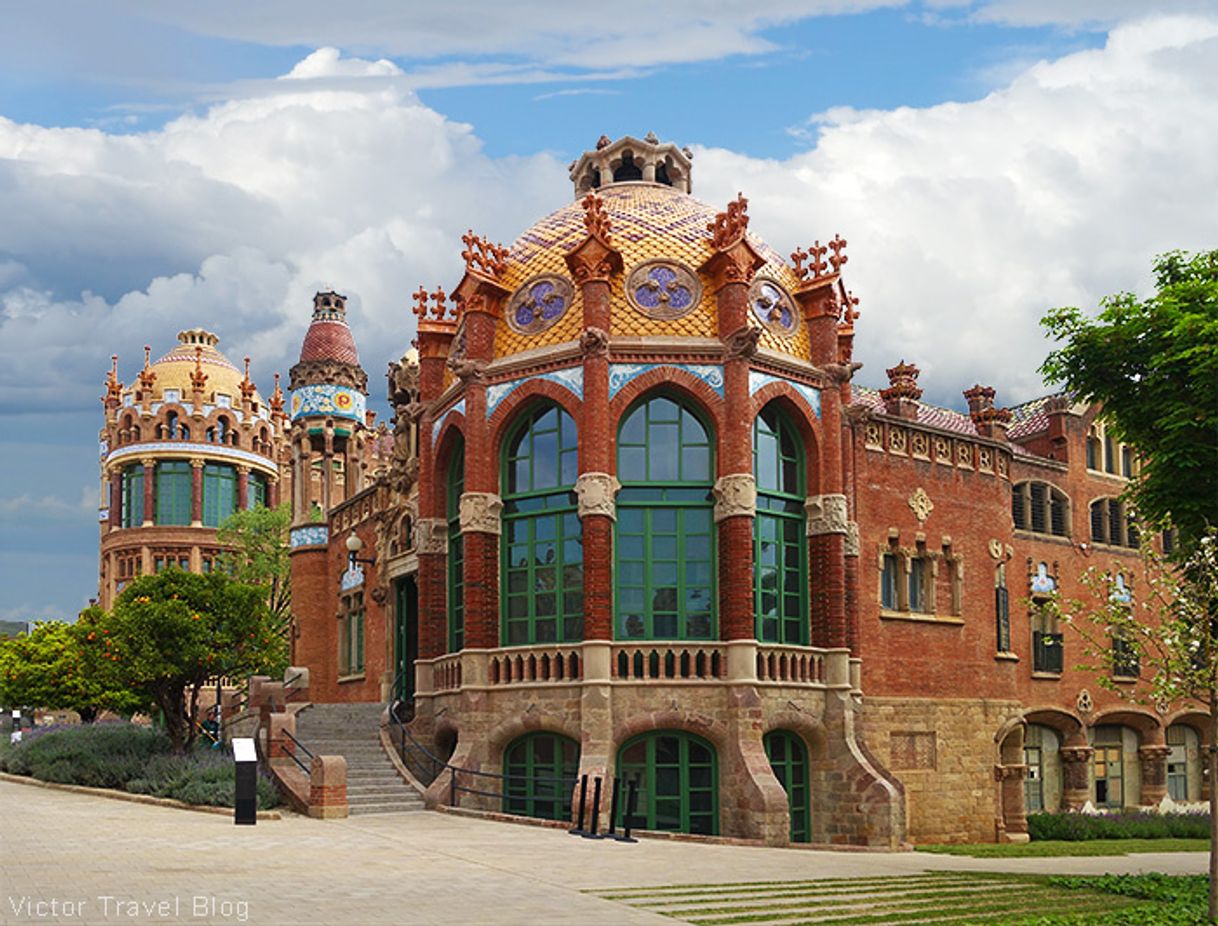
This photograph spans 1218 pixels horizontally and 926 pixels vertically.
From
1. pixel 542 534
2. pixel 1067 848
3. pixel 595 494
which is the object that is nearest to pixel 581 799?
pixel 595 494

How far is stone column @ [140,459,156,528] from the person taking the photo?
7338 centimetres

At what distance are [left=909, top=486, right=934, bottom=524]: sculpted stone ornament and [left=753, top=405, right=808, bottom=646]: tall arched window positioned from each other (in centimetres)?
468

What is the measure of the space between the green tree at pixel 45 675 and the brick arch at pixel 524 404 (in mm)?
20757

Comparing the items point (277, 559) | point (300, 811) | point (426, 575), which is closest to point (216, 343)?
point (277, 559)

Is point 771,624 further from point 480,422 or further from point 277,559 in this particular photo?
point 277,559

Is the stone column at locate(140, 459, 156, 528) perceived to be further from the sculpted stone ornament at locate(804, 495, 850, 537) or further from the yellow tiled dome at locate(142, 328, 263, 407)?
the sculpted stone ornament at locate(804, 495, 850, 537)

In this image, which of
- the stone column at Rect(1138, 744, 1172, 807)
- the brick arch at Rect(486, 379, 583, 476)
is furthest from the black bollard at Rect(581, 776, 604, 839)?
the stone column at Rect(1138, 744, 1172, 807)

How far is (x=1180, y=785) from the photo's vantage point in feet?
130

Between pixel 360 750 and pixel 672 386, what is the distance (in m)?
9.88

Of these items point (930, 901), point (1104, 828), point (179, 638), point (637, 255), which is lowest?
point (1104, 828)

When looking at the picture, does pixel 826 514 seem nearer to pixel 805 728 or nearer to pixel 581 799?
pixel 805 728

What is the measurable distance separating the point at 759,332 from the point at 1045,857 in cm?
1162

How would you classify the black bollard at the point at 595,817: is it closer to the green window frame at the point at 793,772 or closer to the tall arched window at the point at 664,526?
the tall arched window at the point at 664,526

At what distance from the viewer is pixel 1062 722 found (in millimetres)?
35844
